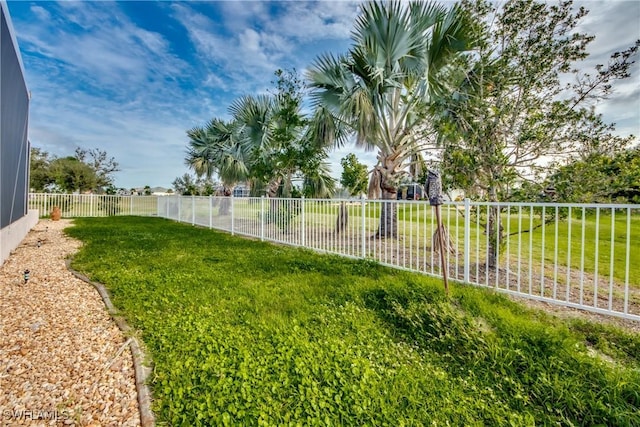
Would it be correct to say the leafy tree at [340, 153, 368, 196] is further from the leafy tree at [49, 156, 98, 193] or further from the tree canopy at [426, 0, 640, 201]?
the leafy tree at [49, 156, 98, 193]

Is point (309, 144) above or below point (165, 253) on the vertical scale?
above

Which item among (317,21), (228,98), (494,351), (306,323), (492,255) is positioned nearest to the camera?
(494,351)

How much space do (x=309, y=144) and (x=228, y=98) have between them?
18.5ft

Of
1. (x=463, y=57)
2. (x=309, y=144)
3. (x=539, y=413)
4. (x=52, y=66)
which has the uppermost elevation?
(x=52, y=66)

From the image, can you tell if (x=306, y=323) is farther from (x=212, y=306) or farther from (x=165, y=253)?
(x=165, y=253)

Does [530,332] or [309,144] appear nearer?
[530,332]

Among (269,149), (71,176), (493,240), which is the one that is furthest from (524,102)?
(71,176)

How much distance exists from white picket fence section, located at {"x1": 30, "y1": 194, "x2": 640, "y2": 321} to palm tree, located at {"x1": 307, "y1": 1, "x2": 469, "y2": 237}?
0.73 meters

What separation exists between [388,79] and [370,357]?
19.6ft

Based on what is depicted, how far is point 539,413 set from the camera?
160 centimetres

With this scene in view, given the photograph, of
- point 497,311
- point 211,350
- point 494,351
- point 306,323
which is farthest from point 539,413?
point 211,350

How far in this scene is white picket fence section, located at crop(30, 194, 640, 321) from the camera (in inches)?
120

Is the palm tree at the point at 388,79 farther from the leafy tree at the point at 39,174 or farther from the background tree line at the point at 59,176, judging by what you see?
the leafy tree at the point at 39,174

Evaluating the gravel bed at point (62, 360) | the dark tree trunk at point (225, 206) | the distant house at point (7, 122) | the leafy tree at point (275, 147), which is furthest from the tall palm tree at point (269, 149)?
the gravel bed at point (62, 360)
